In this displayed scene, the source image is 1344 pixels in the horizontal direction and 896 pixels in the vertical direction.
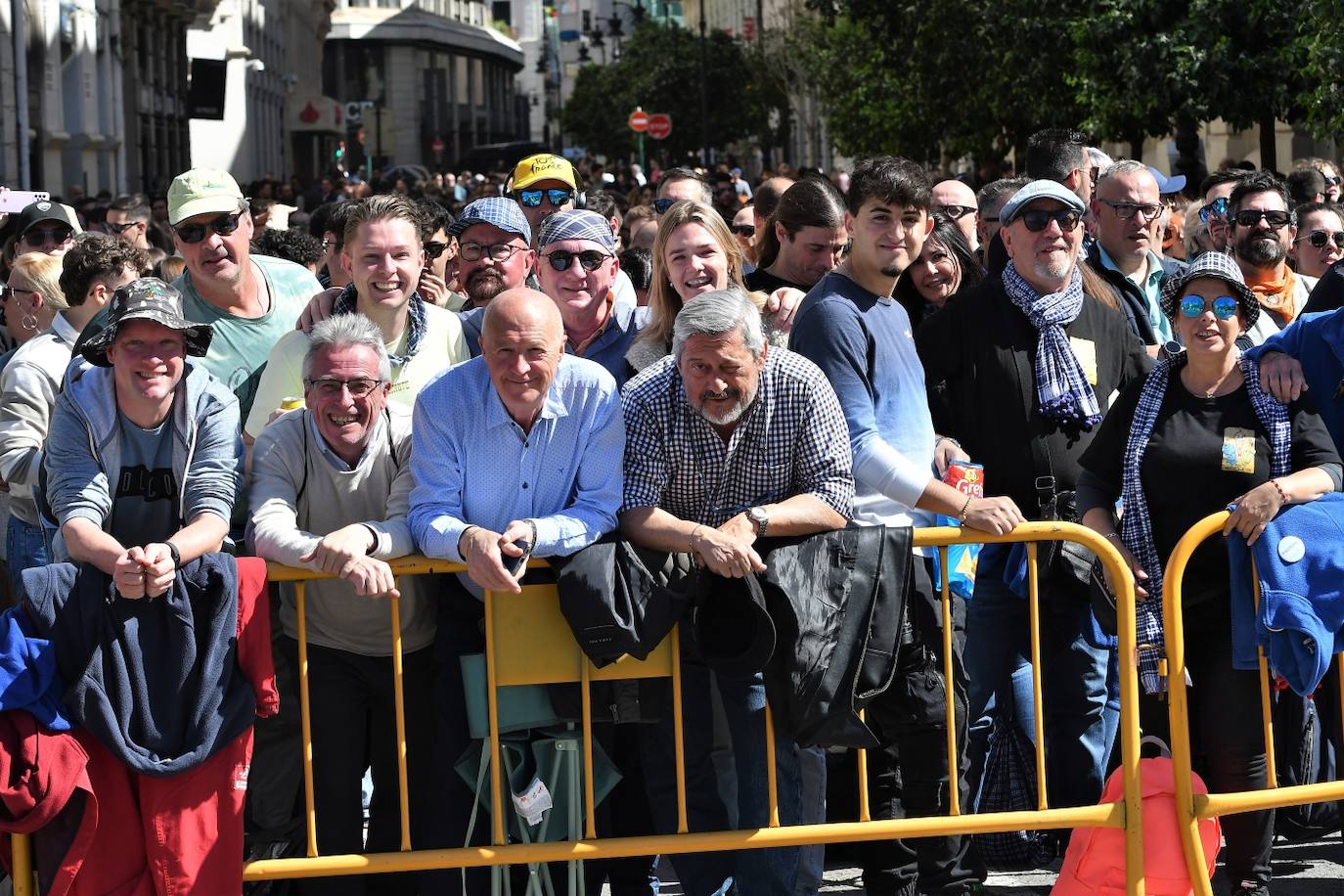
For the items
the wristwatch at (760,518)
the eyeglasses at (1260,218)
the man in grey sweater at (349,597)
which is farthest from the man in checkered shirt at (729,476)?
the eyeglasses at (1260,218)

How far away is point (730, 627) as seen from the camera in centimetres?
500

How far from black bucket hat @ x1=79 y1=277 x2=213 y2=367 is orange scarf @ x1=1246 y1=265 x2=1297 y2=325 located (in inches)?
173

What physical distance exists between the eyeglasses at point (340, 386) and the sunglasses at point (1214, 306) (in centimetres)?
247

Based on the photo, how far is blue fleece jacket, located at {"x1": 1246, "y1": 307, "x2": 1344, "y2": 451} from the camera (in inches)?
225

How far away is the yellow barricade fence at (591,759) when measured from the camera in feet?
16.3

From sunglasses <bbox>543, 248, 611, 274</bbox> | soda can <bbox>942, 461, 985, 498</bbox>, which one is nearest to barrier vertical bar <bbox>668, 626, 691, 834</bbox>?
soda can <bbox>942, 461, 985, 498</bbox>

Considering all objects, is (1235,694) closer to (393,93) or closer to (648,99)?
(648,99)

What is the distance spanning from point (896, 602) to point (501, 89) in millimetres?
124937

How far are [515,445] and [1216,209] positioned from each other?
493 centimetres

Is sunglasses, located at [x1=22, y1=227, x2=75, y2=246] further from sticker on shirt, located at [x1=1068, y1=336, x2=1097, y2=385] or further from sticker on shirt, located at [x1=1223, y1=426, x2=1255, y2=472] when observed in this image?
sticker on shirt, located at [x1=1223, y1=426, x2=1255, y2=472]

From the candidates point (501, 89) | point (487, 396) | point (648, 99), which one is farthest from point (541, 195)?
point (501, 89)

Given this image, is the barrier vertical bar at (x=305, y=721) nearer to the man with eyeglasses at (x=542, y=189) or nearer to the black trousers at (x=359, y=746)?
the black trousers at (x=359, y=746)

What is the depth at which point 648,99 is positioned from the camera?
6631cm

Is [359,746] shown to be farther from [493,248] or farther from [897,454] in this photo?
[493,248]
